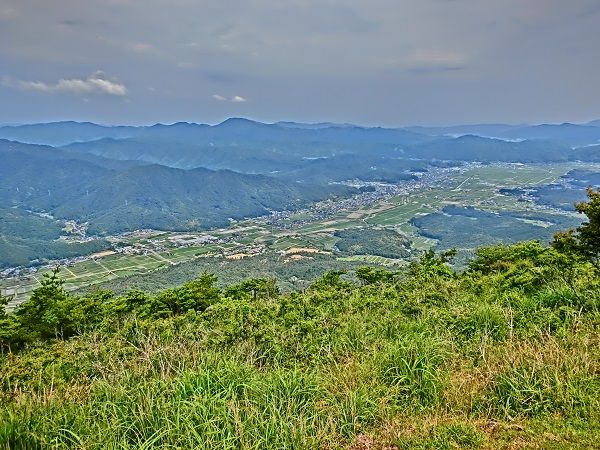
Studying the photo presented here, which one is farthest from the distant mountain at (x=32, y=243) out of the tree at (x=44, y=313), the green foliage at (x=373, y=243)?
the tree at (x=44, y=313)

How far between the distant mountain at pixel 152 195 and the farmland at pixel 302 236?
14.4 meters

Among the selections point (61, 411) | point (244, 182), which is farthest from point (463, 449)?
point (244, 182)

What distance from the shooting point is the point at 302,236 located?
232 feet

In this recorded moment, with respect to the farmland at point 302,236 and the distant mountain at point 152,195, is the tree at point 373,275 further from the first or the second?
the distant mountain at point 152,195

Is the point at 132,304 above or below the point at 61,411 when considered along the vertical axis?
below

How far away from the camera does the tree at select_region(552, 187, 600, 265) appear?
8.31 metres

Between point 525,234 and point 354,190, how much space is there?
8521cm

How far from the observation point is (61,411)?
361 cm

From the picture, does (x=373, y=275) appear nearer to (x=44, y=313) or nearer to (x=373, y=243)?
(x=44, y=313)

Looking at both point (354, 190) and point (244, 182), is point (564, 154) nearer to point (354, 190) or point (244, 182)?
point (354, 190)

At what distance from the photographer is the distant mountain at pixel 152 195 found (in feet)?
370

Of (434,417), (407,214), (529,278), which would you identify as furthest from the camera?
(407,214)

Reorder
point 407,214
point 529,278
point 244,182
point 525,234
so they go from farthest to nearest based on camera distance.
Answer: point 244,182 < point 407,214 < point 525,234 < point 529,278

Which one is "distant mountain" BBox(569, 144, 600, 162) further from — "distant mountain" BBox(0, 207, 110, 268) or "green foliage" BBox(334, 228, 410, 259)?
"distant mountain" BBox(0, 207, 110, 268)
